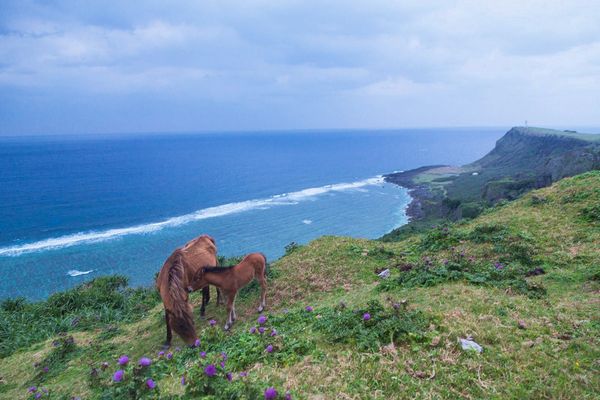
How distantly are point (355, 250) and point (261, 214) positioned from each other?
61289 millimetres

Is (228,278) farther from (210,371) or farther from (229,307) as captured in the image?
(210,371)

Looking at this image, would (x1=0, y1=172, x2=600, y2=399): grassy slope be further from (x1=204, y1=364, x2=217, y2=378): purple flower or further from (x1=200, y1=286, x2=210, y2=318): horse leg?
(x1=204, y1=364, x2=217, y2=378): purple flower

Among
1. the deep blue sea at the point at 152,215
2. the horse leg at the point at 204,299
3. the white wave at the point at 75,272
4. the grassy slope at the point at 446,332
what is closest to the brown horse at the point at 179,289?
the horse leg at the point at 204,299

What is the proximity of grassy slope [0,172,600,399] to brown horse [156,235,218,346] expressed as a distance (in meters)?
1.15

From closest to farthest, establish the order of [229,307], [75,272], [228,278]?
[228,278]
[229,307]
[75,272]

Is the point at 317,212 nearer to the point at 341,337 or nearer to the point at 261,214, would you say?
the point at 261,214

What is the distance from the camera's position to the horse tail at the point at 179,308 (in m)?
8.26

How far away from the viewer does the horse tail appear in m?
8.26

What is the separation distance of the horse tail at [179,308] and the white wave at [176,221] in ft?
189

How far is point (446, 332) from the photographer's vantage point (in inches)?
247

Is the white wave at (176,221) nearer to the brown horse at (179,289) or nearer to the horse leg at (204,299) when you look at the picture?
the horse leg at (204,299)

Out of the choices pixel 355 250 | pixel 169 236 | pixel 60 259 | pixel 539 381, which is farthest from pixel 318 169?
pixel 539 381

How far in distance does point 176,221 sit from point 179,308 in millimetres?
65392

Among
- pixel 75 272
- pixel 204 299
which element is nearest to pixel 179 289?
pixel 204 299
